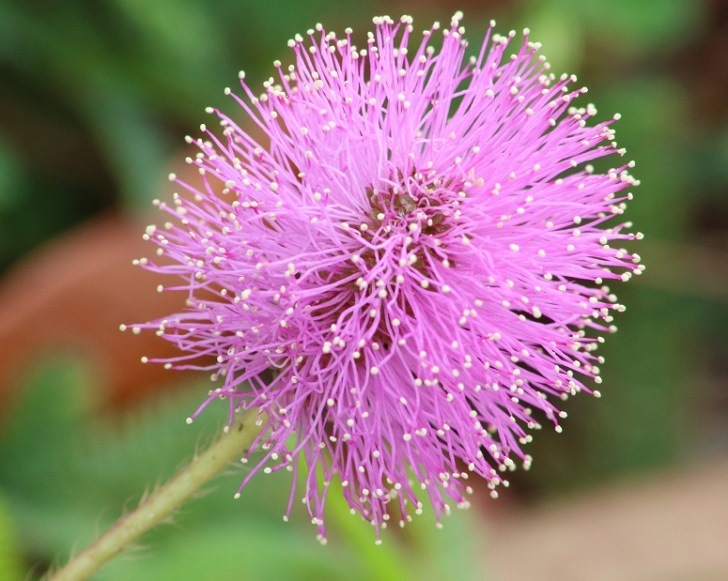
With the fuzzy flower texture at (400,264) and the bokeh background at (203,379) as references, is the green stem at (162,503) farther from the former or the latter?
the bokeh background at (203,379)

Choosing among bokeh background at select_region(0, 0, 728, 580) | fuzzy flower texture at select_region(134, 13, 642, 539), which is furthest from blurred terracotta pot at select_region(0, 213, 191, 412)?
fuzzy flower texture at select_region(134, 13, 642, 539)

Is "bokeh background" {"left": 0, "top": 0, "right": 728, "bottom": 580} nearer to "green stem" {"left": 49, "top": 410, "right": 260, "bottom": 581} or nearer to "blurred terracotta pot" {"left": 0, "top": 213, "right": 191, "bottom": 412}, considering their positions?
"blurred terracotta pot" {"left": 0, "top": 213, "right": 191, "bottom": 412}

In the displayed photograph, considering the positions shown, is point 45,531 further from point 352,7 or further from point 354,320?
point 352,7

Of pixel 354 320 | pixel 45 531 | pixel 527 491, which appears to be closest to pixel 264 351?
pixel 354 320

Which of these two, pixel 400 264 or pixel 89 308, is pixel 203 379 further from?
pixel 400 264

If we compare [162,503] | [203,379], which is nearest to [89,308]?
[203,379]
